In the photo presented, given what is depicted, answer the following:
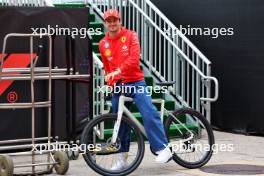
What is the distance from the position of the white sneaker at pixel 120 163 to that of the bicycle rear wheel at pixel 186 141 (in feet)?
2.01

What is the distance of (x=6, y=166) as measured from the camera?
680 cm

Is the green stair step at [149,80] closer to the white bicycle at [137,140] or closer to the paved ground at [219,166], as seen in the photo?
the paved ground at [219,166]

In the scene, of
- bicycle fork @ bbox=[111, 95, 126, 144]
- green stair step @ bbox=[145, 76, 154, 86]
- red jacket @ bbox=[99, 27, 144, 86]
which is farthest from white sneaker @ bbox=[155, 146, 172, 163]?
green stair step @ bbox=[145, 76, 154, 86]

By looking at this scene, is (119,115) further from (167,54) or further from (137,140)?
(167,54)

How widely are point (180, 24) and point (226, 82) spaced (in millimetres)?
1547

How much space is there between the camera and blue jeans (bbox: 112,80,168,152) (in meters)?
7.32

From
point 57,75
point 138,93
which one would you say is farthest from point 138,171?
point 57,75

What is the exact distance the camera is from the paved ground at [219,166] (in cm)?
754

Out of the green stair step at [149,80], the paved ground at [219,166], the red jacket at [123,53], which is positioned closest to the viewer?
the red jacket at [123,53]

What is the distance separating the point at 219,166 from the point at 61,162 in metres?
2.08

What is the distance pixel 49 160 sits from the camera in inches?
288

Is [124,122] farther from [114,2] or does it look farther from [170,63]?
[114,2]

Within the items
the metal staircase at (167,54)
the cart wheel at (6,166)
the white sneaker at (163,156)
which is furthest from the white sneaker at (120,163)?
the metal staircase at (167,54)

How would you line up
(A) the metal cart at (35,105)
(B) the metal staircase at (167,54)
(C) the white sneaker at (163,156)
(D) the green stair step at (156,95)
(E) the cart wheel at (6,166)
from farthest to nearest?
(D) the green stair step at (156,95), (B) the metal staircase at (167,54), (C) the white sneaker at (163,156), (A) the metal cart at (35,105), (E) the cart wheel at (6,166)
